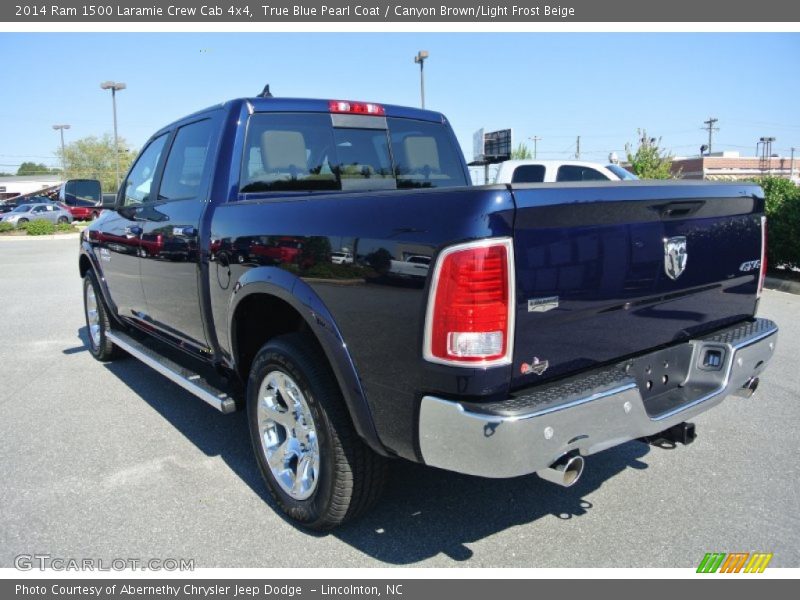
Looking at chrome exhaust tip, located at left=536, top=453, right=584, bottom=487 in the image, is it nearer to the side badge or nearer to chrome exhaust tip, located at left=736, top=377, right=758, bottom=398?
the side badge

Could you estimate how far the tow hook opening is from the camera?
293cm

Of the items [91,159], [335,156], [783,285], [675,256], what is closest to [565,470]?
[675,256]

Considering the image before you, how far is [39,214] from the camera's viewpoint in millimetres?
40344

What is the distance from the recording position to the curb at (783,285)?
9.70 m

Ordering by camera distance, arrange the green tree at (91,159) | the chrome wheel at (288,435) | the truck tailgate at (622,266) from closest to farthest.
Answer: the truck tailgate at (622,266) < the chrome wheel at (288,435) < the green tree at (91,159)

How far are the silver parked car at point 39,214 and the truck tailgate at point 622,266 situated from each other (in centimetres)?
4241

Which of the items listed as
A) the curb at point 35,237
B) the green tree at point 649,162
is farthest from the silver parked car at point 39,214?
the green tree at point 649,162

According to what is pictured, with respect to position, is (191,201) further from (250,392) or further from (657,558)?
(657,558)

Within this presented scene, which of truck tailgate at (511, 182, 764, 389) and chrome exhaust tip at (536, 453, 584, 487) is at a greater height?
truck tailgate at (511, 182, 764, 389)

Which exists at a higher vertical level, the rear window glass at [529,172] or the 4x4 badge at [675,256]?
the rear window glass at [529,172]

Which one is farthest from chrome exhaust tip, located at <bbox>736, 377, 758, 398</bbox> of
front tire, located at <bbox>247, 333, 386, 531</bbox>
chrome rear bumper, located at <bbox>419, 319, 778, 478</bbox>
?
front tire, located at <bbox>247, 333, 386, 531</bbox>

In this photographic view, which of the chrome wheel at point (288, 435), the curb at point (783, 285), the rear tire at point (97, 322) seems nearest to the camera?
the chrome wheel at point (288, 435)

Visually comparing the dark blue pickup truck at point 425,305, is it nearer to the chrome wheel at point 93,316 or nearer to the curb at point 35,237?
the chrome wheel at point 93,316

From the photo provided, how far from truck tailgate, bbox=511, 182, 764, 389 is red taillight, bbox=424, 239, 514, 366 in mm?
63
